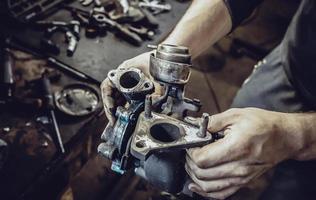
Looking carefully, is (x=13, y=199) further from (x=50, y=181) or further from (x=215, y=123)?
(x=215, y=123)

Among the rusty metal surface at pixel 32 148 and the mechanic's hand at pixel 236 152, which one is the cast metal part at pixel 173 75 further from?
the rusty metal surface at pixel 32 148

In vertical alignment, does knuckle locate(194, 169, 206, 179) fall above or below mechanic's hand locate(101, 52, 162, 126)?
below

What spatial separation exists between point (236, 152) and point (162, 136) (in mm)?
167

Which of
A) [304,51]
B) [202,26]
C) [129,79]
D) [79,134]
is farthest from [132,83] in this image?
[304,51]

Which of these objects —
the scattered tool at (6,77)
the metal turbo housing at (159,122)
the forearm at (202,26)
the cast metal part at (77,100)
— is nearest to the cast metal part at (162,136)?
the metal turbo housing at (159,122)

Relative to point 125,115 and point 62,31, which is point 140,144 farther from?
point 62,31

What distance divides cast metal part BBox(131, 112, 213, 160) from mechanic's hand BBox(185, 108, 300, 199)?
38mm

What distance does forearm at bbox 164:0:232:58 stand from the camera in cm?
117

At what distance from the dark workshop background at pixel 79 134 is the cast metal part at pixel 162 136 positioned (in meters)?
0.59

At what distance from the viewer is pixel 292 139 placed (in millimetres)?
984

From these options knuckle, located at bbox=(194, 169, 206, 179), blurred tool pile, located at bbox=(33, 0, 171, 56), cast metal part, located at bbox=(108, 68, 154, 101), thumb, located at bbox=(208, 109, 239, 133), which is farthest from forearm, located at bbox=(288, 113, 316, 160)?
blurred tool pile, located at bbox=(33, 0, 171, 56)

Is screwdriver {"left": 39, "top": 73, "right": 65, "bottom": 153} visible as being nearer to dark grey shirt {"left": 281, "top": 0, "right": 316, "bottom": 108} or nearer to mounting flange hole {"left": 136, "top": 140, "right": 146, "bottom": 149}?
mounting flange hole {"left": 136, "top": 140, "right": 146, "bottom": 149}

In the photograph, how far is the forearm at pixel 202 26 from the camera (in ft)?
3.83

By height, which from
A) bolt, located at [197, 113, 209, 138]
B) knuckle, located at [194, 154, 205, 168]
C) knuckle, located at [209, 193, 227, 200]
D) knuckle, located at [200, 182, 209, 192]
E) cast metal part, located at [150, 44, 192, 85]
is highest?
cast metal part, located at [150, 44, 192, 85]
